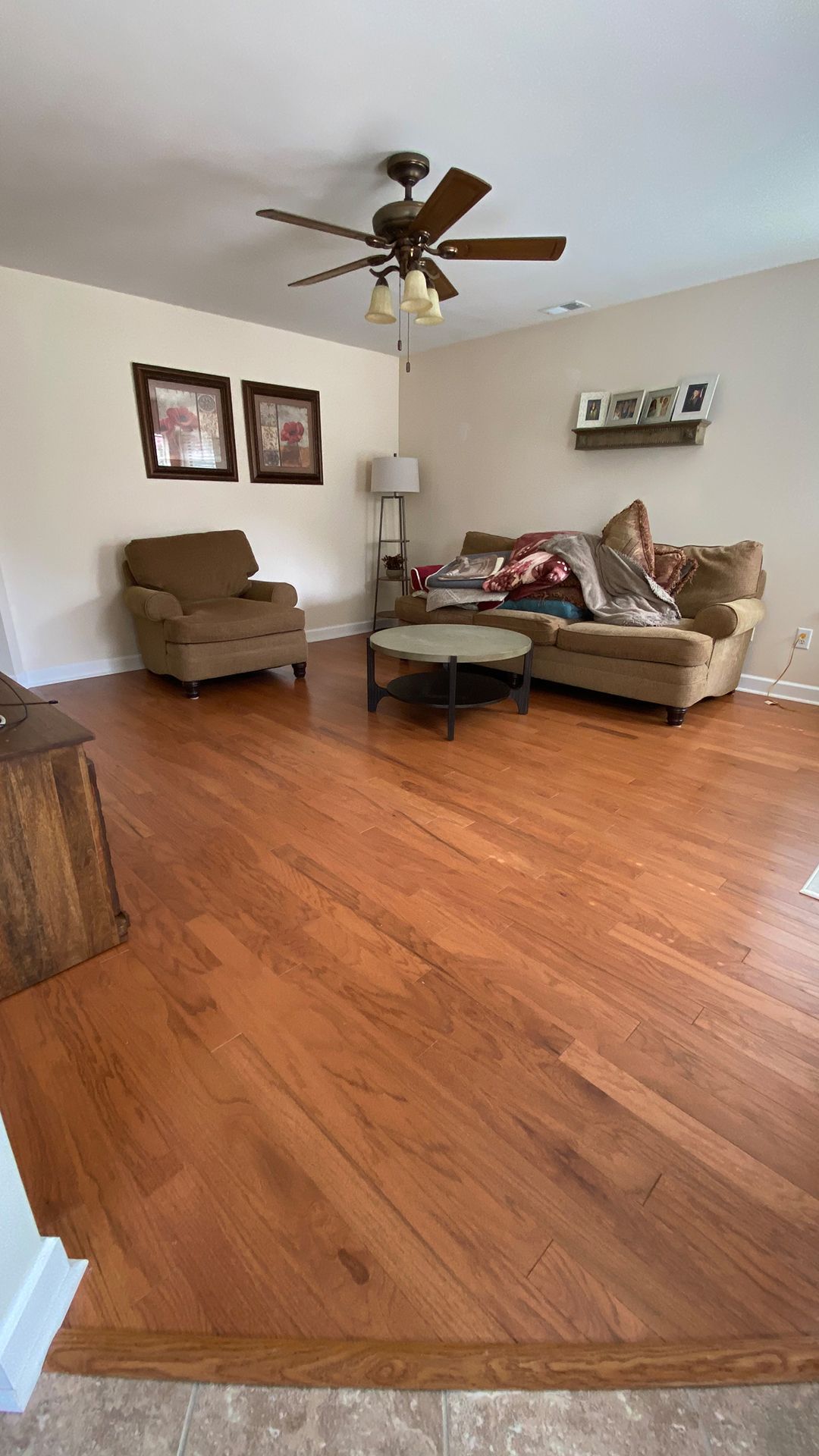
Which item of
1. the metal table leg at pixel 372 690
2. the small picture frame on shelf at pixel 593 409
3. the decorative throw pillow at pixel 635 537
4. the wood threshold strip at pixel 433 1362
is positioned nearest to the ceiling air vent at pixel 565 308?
the small picture frame on shelf at pixel 593 409

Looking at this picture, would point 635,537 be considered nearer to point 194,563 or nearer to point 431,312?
point 431,312

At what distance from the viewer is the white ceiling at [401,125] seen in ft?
5.28

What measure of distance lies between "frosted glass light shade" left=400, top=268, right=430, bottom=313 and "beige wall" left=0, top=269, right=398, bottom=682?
2305 mm

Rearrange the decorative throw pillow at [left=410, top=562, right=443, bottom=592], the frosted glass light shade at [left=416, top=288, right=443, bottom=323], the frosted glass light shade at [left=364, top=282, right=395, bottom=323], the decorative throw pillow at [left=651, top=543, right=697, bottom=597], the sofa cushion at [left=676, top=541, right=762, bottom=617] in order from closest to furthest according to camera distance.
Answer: the frosted glass light shade at [left=416, top=288, right=443, bottom=323]
the frosted glass light shade at [left=364, top=282, right=395, bottom=323]
the sofa cushion at [left=676, top=541, right=762, bottom=617]
the decorative throw pillow at [left=651, top=543, right=697, bottom=597]
the decorative throw pillow at [left=410, top=562, right=443, bottom=592]

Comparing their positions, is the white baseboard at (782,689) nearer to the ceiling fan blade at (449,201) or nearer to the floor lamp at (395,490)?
the floor lamp at (395,490)

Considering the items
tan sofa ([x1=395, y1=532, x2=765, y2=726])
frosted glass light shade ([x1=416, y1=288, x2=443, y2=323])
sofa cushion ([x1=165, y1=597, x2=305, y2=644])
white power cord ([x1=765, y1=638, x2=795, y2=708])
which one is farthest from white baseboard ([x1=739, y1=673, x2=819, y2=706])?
sofa cushion ([x1=165, y1=597, x2=305, y2=644])

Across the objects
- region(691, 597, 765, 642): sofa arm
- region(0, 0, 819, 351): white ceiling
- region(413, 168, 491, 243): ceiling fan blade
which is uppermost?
region(0, 0, 819, 351): white ceiling

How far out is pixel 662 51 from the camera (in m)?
1.70

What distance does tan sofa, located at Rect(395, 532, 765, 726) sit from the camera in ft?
9.98

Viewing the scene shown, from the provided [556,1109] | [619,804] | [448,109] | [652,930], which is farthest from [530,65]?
[556,1109]

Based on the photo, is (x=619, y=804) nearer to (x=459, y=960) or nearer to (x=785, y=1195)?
(x=459, y=960)

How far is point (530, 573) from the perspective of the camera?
12.5ft

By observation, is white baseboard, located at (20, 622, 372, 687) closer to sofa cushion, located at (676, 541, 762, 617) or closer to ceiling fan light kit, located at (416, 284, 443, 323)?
ceiling fan light kit, located at (416, 284, 443, 323)

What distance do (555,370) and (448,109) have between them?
2419 mm
